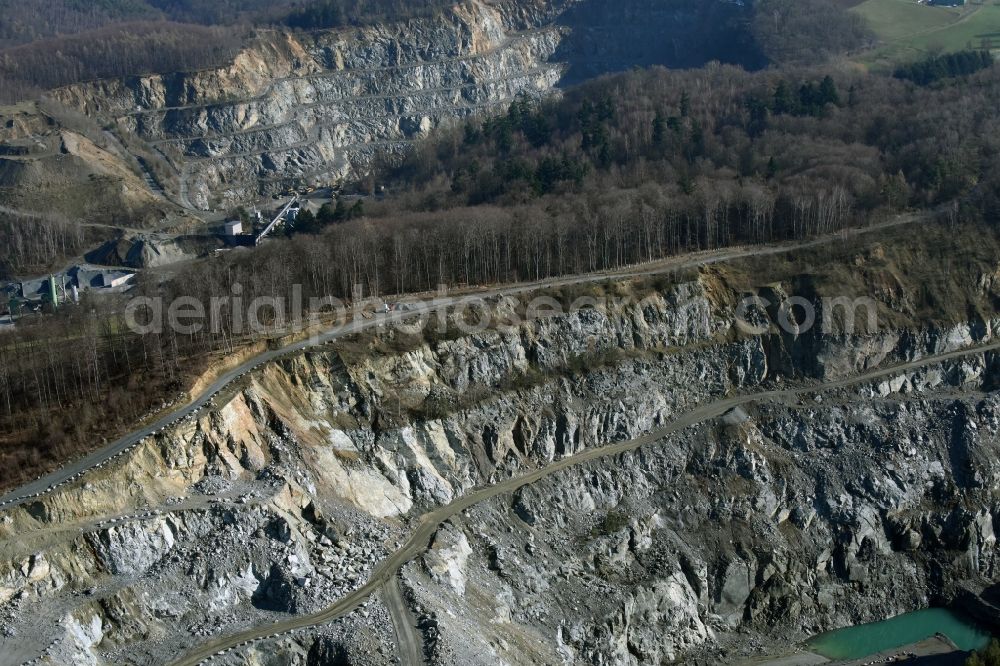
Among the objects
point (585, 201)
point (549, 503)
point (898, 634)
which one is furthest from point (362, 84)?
point (898, 634)

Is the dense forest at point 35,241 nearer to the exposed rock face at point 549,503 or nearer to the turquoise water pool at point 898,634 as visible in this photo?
the exposed rock face at point 549,503

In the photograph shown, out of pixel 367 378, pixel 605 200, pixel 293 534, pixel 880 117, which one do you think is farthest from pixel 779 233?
pixel 293 534

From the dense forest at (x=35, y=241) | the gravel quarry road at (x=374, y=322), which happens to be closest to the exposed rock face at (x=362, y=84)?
the dense forest at (x=35, y=241)

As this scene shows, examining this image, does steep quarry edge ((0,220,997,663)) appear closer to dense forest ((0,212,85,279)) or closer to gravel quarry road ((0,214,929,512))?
gravel quarry road ((0,214,929,512))

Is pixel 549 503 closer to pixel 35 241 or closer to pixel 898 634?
pixel 898 634

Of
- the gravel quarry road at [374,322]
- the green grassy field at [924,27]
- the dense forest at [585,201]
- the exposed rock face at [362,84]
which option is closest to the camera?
the gravel quarry road at [374,322]

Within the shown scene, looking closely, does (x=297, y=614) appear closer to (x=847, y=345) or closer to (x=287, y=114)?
(x=847, y=345)
